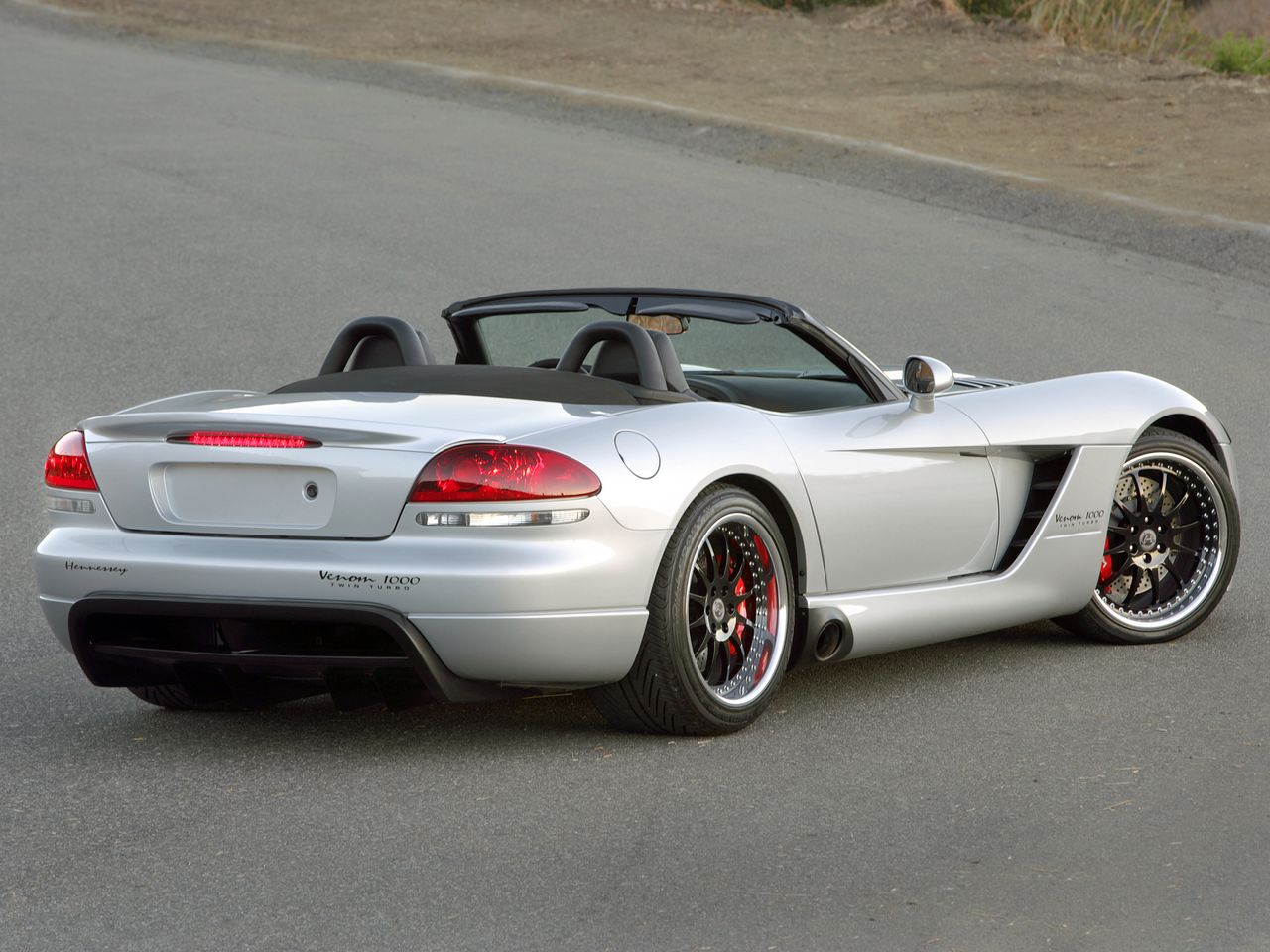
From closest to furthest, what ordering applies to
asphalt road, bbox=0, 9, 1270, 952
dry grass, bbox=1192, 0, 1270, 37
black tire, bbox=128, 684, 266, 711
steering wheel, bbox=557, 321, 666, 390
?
asphalt road, bbox=0, 9, 1270, 952
steering wheel, bbox=557, 321, 666, 390
black tire, bbox=128, 684, 266, 711
dry grass, bbox=1192, 0, 1270, 37

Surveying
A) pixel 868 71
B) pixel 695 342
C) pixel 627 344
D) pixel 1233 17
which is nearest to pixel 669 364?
pixel 627 344

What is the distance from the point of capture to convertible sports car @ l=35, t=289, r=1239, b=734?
16.3 ft

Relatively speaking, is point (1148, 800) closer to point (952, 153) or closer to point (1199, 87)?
point (952, 153)

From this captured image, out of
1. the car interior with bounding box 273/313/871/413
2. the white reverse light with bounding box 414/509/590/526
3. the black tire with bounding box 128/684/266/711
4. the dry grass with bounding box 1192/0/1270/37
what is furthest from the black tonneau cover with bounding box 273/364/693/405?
the dry grass with bounding box 1192/0/1270/37

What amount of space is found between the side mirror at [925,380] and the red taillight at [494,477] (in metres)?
1.52

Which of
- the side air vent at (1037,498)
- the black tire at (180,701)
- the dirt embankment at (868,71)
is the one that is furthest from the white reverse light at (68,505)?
the dirt embankment at (868,71)

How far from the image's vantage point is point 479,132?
21.1 metres

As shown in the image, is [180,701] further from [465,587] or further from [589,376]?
[589,376]

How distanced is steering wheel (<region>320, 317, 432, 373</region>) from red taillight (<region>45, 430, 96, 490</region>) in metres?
0.89

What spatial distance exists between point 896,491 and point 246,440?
78.9 inches

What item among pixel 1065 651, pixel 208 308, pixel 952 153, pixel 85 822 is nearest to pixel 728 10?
pixel 952 153

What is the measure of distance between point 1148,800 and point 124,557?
2.75 metres

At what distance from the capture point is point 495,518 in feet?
16.2

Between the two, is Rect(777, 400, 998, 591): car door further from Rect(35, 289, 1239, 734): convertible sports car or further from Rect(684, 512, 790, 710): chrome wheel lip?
Rect(684, 512, 790, 710): chrome wheel lip
